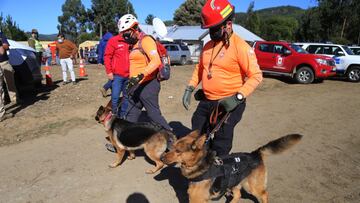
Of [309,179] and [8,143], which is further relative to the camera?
[8,143]

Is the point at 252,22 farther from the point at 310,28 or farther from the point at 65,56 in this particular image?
the point at 65,56

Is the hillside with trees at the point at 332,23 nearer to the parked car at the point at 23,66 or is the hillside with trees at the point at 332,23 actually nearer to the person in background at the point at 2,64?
the parked car at the point at 23,66

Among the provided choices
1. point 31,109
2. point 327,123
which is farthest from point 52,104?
point 327,123

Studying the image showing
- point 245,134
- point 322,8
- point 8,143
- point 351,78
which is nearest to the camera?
point 8,143

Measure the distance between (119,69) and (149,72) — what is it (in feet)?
5.97

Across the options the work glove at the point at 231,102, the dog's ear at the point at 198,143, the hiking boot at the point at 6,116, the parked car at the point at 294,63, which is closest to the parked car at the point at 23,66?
the hiking boot at the point at 6,116

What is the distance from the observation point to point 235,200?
386cm

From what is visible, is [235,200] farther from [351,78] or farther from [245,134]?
[351,78]

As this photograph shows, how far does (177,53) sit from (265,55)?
432 inches

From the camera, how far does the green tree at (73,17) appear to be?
72938 mm

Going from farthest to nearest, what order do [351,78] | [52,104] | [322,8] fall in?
[322,8] < [351,78] < [52,104]

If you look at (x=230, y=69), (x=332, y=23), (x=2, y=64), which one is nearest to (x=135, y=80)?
(x=230, y=69)

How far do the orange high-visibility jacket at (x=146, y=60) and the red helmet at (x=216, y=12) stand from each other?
60.6 inches

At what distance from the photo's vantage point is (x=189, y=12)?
70.4 m
